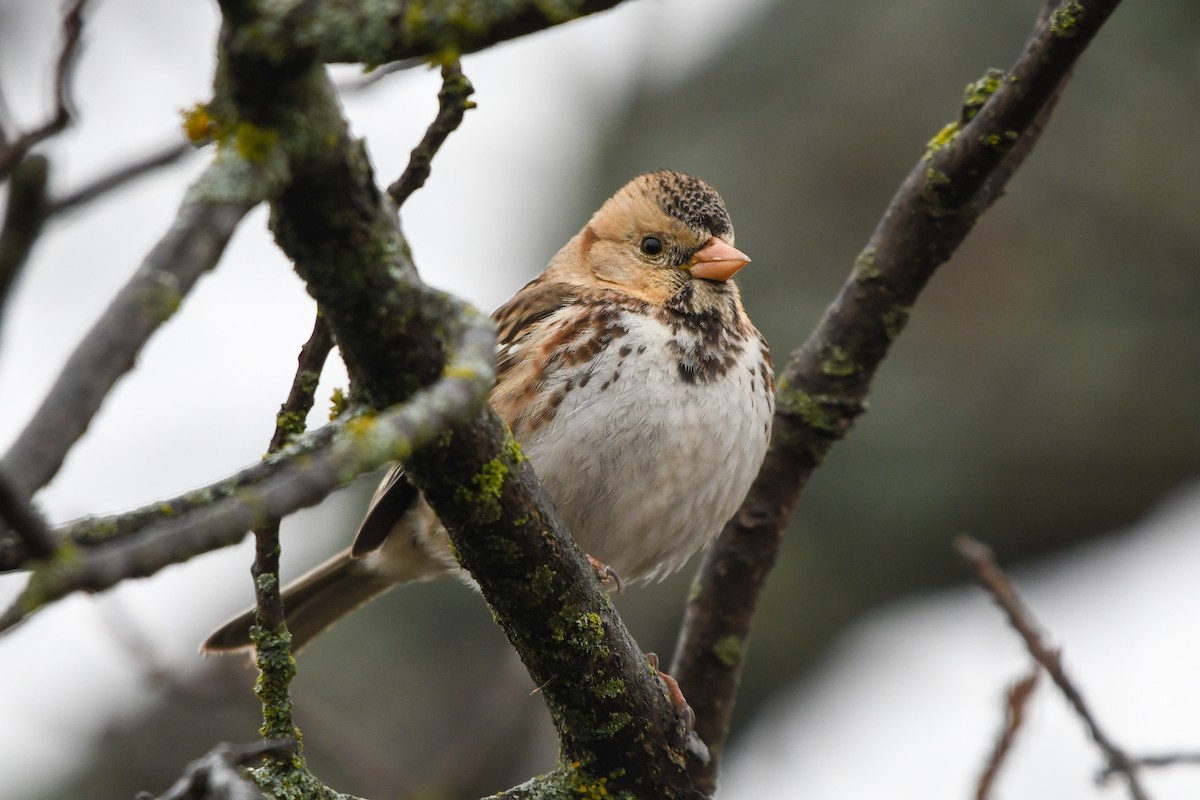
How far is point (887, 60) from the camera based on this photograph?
6.35m

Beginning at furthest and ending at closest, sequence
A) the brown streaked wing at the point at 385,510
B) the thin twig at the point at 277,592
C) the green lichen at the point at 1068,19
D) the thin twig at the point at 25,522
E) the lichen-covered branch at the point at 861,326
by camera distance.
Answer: the brown streaked wing at the point at 385,510, the lichen-covered branch at the point at 861,326, the green lichen at the point at 1068,19, the thin twig at the point at 277,592, the thin twig at the point at 25,522

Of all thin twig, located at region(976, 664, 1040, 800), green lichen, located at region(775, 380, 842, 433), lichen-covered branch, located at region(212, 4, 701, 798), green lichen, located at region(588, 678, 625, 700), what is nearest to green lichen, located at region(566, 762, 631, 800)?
lichen-covered branch, located at region(212, 4, 701, 798)

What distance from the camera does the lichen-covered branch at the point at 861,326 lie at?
9.90ft

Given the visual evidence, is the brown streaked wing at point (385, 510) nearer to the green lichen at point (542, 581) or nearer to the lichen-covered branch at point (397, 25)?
the green lichen at point (542, 581)

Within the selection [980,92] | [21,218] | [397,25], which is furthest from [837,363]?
[21,218]

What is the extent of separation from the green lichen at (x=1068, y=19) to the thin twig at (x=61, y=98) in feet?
6.39

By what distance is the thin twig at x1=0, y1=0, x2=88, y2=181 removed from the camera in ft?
4.85

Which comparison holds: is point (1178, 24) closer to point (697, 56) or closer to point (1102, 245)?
point (1102, 245)

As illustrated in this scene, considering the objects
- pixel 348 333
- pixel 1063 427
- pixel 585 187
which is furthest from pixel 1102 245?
pixel 348 333

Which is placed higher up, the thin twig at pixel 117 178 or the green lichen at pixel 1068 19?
the green lichen at pixel 1068 19

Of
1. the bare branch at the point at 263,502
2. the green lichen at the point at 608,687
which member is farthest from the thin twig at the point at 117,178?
the green lichen at the point at 608,687

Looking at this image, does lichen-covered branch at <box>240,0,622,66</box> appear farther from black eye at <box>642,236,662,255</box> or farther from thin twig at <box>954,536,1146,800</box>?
black eye at <box>642,236,662,255</box>

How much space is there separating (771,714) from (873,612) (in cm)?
63

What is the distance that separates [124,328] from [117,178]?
23 centimetres
